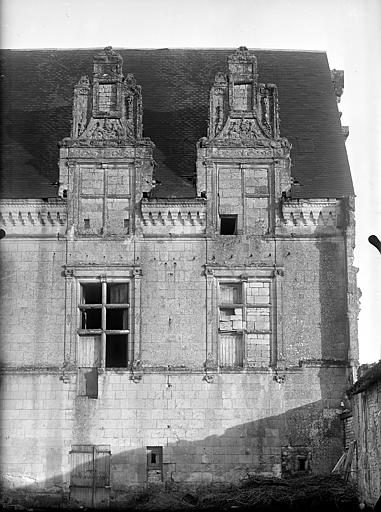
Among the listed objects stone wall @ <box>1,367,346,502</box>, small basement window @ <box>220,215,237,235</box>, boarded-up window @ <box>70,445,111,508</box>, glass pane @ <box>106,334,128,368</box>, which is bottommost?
boarded-up window @ <box>70,445,111,508</box>

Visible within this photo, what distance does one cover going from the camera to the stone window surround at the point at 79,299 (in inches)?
947

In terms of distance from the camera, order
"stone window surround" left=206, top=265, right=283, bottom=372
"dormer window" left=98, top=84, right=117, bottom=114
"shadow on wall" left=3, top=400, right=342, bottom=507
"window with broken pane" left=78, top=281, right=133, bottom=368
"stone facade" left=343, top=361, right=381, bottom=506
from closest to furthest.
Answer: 1. "stone facade" left=343, top=361, right=381, bottom=506
2. "shadow on wall" left=3, top=400, right=342, bottom=507
3. "stone window surround" left=206, top=265, right=283, bottom=372
4. "window with broken pane" left=78, top=281, right=133, bottom=368
5. "dormer window" left=98, top=84, right=117, bottom=114

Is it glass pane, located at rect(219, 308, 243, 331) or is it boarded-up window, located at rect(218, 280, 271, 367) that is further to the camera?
glass pane, located at rect(219, 308, 243, 331)

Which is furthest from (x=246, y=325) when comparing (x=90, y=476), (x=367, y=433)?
(x=367, y=433)

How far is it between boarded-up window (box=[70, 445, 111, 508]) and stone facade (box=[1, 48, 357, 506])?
0.10 ft

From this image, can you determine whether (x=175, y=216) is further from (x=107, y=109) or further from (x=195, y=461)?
(x=195, y=461)

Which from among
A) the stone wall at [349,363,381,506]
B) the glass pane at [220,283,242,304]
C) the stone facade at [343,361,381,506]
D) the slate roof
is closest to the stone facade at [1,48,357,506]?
the glass pane at [220,283,242,304]

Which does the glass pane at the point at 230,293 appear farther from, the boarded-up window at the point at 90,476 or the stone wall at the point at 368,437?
the boarded-up window at the point at 90,476

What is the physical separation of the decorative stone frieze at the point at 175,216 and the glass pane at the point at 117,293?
1433 mm

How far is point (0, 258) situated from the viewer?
2477 centimetres

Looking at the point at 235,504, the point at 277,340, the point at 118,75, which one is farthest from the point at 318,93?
the point at 235,504

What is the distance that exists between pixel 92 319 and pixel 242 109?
629cm

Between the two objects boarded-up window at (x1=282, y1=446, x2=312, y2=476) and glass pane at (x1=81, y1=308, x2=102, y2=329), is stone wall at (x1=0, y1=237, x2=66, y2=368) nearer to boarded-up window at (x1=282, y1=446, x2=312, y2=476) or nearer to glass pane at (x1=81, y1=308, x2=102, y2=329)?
glass pane at (x1=81, y1=308, x2=102, y2=329)

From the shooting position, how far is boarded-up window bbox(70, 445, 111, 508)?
76.4ft
